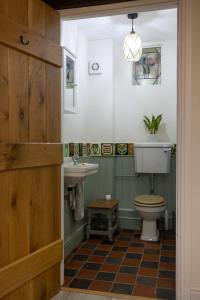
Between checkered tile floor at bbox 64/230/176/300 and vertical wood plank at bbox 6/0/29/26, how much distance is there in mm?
1815

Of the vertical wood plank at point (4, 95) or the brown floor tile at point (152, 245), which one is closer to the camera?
the vertical wood plank at point (4, 95)

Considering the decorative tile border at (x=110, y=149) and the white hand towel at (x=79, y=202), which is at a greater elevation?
the decorative tile border at (x=110, y=149)

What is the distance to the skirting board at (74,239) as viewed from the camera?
109 inches

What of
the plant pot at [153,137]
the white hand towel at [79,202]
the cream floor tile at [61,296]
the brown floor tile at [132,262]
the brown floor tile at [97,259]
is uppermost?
the plant pot at [153,137]

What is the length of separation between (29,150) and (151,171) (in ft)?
6.67

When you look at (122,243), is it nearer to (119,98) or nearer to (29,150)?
(119,98)

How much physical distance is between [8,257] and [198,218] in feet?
3.74

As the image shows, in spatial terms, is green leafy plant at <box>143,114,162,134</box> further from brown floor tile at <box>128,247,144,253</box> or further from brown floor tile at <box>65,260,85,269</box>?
brown floor tile at <box>65,260,85,269</box>

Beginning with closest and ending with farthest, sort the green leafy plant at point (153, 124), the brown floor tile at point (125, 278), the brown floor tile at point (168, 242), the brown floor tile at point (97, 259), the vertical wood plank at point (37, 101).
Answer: the vertical wood plank at point (37, 101) → the brown floor tile at point (125, 278) → the brown floor tile at point (97, 259) → the brown floor tile at point (168, 242) → the green leafy plant at point (153, 124)

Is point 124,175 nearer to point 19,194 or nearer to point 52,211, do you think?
point 52,211

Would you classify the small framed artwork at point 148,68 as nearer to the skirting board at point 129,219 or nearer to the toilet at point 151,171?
the toilet at point 151,171

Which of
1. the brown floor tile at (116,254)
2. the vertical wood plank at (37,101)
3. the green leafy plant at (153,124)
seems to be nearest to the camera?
the vertical wood plank at (37,101)

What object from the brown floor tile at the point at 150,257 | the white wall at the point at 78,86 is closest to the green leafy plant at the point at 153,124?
the white wall at the point at 78,86

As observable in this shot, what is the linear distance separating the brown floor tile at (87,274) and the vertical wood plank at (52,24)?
5.81ft
